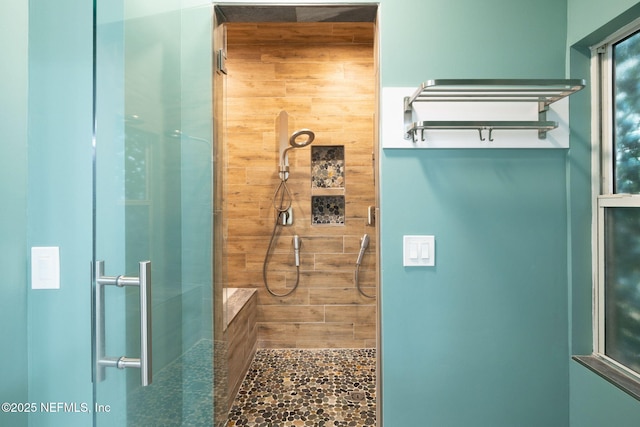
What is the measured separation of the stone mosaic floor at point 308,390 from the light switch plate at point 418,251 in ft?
3.35

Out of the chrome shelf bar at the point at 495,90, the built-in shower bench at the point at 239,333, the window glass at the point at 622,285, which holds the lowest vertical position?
the built-in shower bench at the point at 239,333

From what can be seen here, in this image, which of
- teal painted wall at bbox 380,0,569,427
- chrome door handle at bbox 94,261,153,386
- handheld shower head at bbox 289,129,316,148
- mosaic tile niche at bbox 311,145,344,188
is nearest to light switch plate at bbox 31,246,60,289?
chrome door handle at bbox 94,261,153,386

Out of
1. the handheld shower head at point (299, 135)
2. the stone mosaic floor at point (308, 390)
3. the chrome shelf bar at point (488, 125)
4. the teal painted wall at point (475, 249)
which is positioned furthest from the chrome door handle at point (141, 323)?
the handheld shower head at point (299, 135)

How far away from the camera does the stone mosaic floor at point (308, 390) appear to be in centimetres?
178

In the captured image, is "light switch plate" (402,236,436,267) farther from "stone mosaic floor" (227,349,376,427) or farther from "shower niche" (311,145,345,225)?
"shower niche" (311,145,345,225)

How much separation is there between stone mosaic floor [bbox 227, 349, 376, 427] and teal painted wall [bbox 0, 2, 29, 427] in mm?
1090

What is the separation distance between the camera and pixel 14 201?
1016 millimetres

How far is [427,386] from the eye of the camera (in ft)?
4.28

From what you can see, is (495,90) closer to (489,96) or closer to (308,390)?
(489,96)

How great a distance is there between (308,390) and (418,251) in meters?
1.32

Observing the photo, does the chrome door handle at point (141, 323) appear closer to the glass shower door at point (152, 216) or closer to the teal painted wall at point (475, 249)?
the glass shower door at point (152, 216)

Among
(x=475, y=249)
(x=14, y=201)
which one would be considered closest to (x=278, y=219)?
(x=475, y=249)

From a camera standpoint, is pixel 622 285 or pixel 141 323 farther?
pixel 622 285

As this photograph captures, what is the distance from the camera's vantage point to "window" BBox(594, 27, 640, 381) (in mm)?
1165
